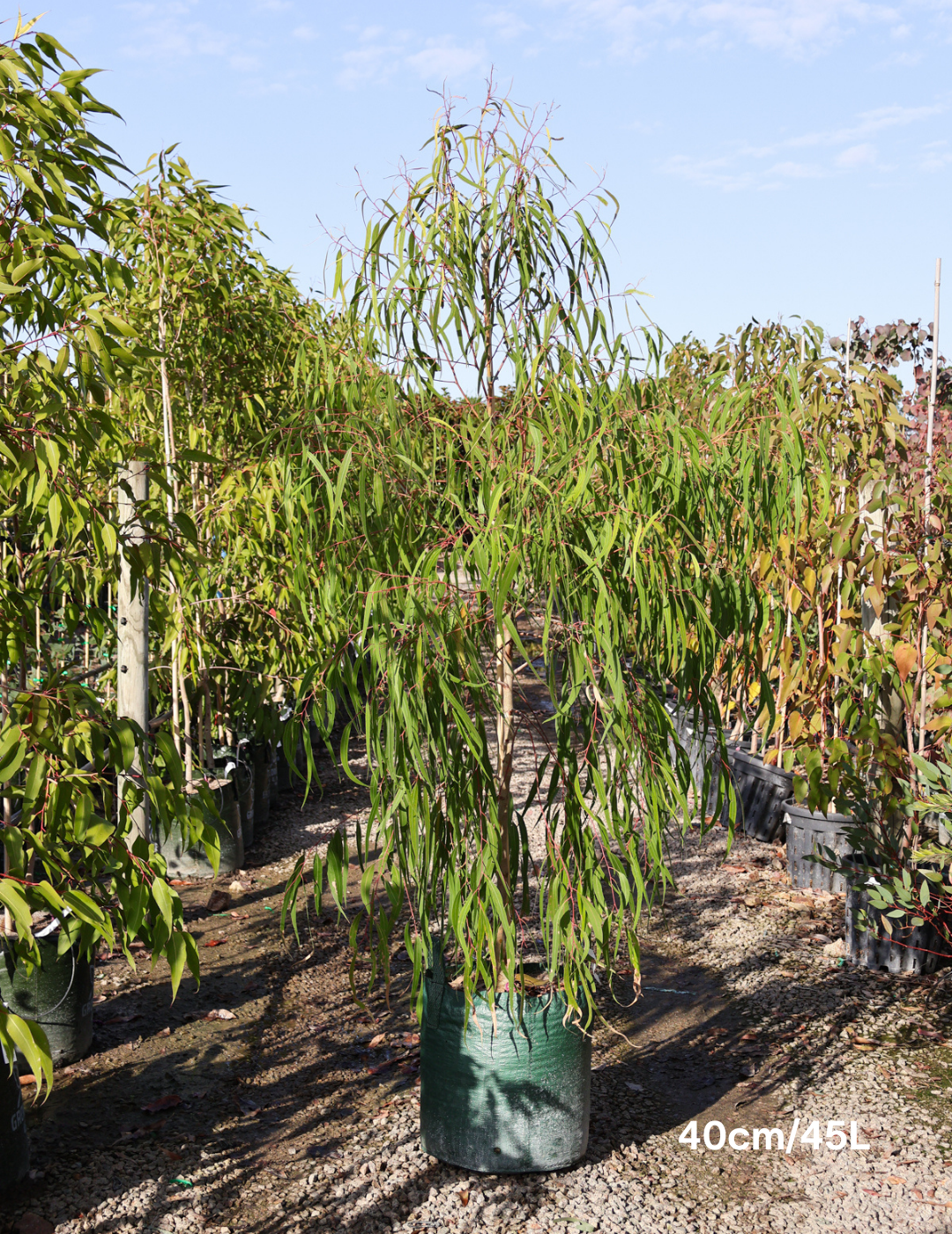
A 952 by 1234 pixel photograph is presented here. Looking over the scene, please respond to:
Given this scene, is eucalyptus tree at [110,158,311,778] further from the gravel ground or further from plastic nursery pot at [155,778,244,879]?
the gravel ground

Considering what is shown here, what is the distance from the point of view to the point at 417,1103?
310 centimetres

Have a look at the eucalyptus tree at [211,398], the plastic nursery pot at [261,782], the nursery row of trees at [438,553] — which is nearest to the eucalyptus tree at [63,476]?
the nursery row of trees at [438,553]

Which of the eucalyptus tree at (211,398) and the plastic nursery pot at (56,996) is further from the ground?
the eucalyptus tree at (211,398)

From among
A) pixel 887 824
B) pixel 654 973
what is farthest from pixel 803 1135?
pixel 887 824

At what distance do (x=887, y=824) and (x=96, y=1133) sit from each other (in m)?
3.18

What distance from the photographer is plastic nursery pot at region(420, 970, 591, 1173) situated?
2615 millimetres

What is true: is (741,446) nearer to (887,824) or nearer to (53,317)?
(53,317)

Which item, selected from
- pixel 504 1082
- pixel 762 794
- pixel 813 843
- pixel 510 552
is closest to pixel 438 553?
pixel 510 552

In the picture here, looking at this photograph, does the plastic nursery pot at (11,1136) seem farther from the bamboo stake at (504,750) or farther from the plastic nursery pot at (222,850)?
the plastic nursery pot at (222,850)

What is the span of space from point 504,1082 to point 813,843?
8.88ft

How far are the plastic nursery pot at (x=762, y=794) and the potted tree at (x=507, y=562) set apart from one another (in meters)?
3.17

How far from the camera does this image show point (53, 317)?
1.93 meters

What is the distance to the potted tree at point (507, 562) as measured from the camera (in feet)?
6.94

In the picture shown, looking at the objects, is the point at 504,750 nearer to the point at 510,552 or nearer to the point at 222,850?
the point at 510,552
